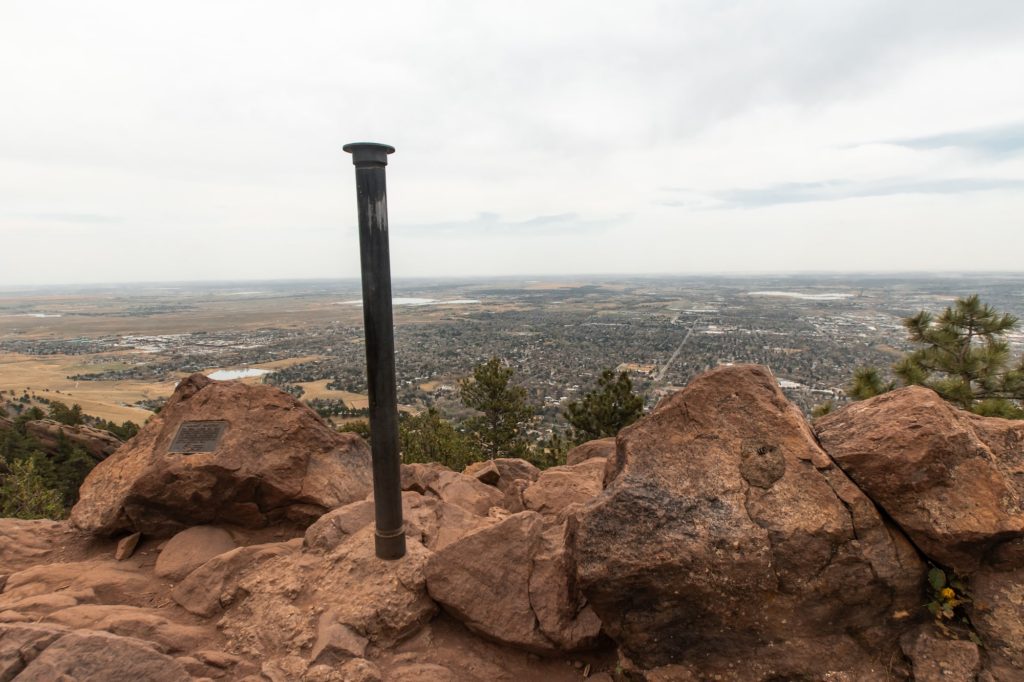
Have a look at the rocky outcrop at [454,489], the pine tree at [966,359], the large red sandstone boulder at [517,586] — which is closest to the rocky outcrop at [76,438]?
the rocky outcrop at [454,489]

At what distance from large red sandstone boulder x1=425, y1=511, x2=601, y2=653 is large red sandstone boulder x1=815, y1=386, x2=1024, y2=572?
3.24 meters

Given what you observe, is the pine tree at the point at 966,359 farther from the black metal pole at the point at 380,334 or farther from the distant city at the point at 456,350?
the distant city at the point at 456,350

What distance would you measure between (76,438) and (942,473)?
1343 inches

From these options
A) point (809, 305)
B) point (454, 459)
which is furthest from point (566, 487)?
point (809, 305)

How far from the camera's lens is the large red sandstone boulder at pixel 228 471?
7992 mm

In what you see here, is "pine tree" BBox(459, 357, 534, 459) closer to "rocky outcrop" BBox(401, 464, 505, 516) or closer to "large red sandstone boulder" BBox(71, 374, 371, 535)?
"rocky outcrop" BBox(401, 464, 505, 516)

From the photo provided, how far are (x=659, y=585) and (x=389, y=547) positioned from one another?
351cm

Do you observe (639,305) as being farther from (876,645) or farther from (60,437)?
(876,645)

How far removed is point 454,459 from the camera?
2170cm

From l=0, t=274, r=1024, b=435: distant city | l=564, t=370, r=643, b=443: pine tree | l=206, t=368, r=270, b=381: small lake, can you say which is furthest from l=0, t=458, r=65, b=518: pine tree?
l=206, t=368, r=270, b=381: small lake

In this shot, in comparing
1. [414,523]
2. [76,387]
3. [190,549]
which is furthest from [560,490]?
[76,387]

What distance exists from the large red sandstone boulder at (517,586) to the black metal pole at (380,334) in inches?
32.1

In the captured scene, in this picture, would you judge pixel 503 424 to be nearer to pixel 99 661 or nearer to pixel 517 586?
pixel 517 586

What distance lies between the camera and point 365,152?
5.85m
